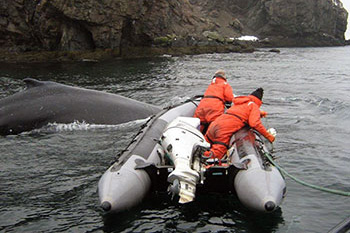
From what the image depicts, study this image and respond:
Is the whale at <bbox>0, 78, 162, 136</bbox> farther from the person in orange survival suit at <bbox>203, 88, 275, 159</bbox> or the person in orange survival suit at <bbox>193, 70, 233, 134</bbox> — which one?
the person in orange survival suit at <bbox>203, 88, 275, 159</bbox>

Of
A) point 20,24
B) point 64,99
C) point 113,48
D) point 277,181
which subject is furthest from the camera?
point 113,48

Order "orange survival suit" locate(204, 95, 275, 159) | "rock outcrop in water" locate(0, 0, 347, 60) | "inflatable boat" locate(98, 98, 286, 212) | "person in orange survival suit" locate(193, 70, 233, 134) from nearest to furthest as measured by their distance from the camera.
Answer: "inflatable boat" locate(98, 98, 286, 212) → "orange survival suit" locate(204, 95, 275, 159) → "person in orange survival suit" locate(193, 70, 233, 134) → "rock outcrop in water" locate(0, 0, 347, 60)

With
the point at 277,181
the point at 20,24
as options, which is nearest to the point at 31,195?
the point at 277,181

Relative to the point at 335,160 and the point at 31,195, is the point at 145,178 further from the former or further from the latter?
the point at 335,160

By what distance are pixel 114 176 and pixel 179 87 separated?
15.4 metres

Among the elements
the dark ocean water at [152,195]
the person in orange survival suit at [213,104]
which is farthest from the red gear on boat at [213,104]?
the dark ocean water at [152,195]

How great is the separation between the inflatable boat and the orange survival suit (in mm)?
370

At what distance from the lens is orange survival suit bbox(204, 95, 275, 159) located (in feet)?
25.7

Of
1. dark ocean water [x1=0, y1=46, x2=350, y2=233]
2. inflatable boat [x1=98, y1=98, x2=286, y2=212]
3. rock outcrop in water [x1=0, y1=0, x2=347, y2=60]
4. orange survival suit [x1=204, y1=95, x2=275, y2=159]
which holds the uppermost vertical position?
rock outcrop in water [x1=0, y1=0, x2=347, y2=60]

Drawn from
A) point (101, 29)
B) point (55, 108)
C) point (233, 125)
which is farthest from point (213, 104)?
point (101, 29)

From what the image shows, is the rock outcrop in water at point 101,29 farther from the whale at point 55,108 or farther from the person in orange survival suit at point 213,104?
the person in orange survival suit at point 213,104

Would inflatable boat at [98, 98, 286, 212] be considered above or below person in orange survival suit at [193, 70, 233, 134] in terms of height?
below

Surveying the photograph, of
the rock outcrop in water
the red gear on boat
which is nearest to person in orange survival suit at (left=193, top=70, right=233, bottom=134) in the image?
the red gear on boat

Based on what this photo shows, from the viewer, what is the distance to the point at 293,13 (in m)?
94.1
